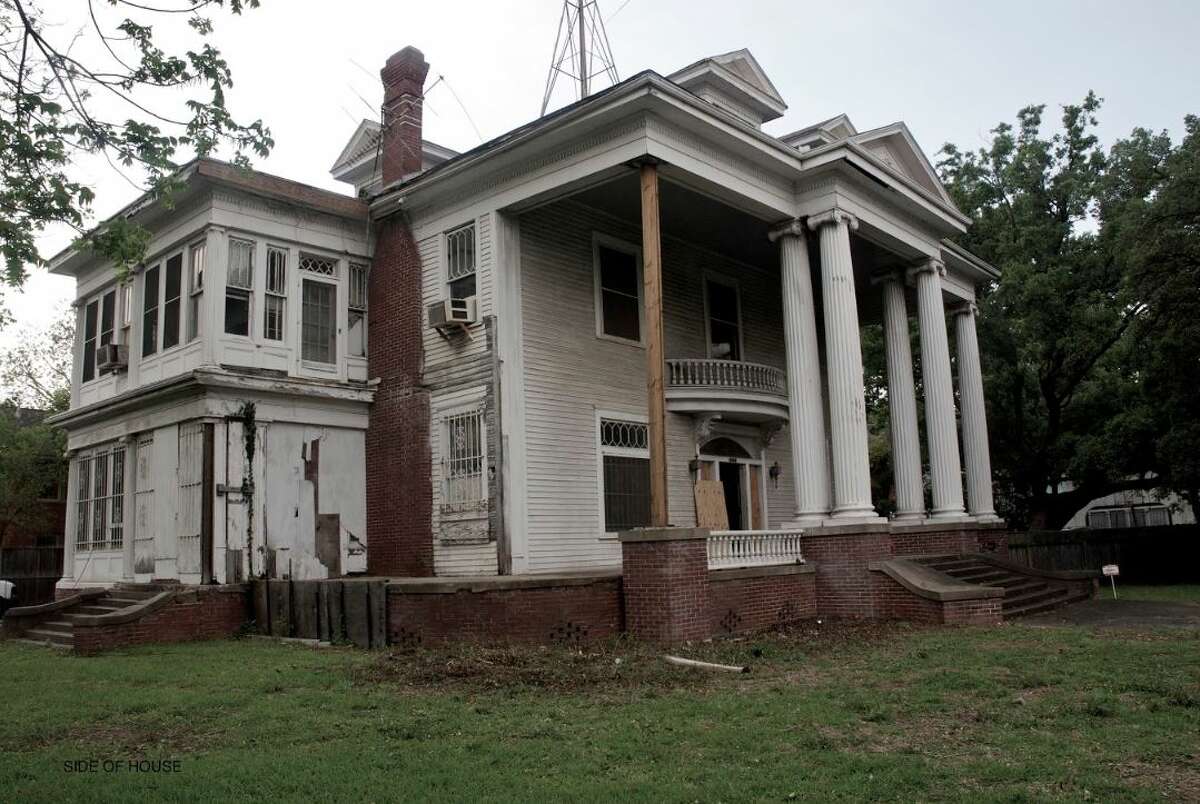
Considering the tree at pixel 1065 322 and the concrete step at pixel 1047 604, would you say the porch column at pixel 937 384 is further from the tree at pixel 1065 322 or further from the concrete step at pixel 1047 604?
the tree at pixel 1065 322

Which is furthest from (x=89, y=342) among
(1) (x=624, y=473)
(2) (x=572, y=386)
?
(1) (x=624, y=473)

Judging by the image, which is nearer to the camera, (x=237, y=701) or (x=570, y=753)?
(x=570, y=753)

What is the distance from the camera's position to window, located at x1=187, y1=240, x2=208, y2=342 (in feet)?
57.1

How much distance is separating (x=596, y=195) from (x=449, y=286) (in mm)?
3234

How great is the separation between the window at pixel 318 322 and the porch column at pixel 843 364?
938cm

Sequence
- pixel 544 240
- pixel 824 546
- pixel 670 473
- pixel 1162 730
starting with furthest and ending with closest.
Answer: pixel 670 473 → pixel 544 240 → pixel 824 546 → pixel 1162 730

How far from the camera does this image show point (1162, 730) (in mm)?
7496

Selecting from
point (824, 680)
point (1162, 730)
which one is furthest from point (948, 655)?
point (1162, 730)

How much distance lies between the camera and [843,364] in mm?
17547

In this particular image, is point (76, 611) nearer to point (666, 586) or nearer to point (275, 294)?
point (275, 294)

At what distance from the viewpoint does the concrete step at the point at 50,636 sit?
51.3 feet

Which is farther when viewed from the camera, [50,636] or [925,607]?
[50,636]

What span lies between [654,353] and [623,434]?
15.1ft

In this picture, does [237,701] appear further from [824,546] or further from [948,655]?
[824,546]
